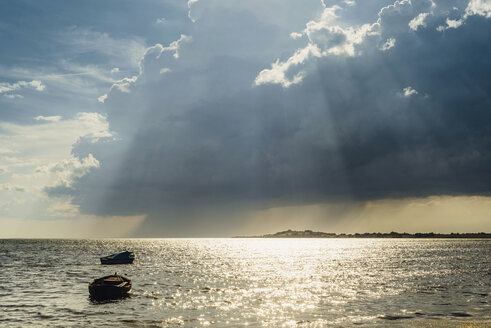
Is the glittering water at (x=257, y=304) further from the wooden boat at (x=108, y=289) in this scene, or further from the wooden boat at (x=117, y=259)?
the wooden boat at (x=117, y=259)

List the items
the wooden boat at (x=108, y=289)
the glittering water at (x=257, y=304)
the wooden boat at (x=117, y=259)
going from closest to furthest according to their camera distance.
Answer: the glittering water at (x=257, y=304), the wooden boat at (x=108, y=289), the wooden boat at (x=117, y=259)

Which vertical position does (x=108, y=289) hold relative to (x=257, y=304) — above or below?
above

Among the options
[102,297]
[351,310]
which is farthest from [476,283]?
[102,297]

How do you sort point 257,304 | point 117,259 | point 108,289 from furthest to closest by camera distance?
point 117,259 → point 108,289 → point 257,304

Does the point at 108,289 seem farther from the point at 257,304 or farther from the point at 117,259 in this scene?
the point at 117,259

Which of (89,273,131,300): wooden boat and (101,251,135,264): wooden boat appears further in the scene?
(101,251,135,264): wooden boat

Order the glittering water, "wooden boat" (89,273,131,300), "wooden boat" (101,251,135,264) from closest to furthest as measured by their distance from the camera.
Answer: the glittering water, "wooden boat" (89,273,131,300), "wooden boat" (101,251,135,264)

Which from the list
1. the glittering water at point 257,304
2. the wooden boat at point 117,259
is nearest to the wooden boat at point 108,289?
the glittering water at point 257,304

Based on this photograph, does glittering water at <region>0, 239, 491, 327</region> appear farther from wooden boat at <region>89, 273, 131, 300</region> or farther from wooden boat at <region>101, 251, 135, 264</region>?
wooden boat at <region>101, 251, 135, 264</region>

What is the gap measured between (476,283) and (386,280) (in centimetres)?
1460

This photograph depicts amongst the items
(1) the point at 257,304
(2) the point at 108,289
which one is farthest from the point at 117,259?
(1) the point at 257,304

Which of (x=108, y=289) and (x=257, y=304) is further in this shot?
(x=108, y=289)

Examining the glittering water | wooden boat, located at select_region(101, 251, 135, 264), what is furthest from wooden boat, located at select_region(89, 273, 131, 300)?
wooden boat, located at select_region(101, 251, 135, 264)

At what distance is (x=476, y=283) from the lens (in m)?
68.9
